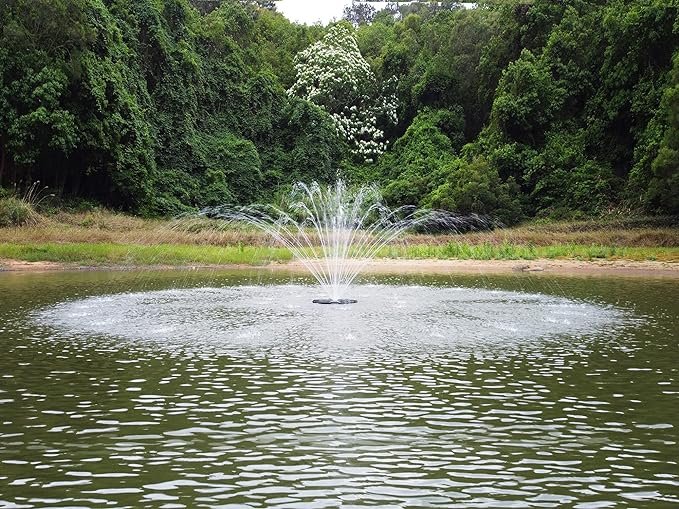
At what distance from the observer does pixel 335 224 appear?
160 ft

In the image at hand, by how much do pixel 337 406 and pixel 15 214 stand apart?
31.5 metres

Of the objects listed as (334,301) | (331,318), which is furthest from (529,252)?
(331,318)

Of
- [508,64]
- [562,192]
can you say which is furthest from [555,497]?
[508,64]

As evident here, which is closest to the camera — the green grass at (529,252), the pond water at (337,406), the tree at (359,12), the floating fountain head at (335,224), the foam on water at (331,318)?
the pond water at (337,406)

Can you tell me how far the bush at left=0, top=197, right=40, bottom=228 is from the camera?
37906 millimetres

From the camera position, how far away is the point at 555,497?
24.3 feet

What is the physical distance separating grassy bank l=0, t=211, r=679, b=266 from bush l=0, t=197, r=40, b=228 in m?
0.52

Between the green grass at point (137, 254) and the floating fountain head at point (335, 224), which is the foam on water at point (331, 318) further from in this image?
the green grass at point (137, 254)

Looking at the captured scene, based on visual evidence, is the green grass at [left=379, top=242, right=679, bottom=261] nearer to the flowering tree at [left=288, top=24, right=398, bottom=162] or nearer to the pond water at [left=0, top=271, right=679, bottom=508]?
the pond water at [left=0, top=271, right=679, bottom=508]

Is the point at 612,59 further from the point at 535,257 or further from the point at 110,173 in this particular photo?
the point at 110,173

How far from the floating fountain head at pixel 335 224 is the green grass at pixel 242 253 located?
1736 mm

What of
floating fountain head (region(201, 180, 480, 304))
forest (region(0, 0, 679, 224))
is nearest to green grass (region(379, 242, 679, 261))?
floating fountain head (region(201, 180, 480, 304))

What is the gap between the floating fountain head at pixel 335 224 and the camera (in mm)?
35341

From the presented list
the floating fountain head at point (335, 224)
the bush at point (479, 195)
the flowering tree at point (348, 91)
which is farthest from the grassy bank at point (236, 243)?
the flowering tree at point (348, 91)
